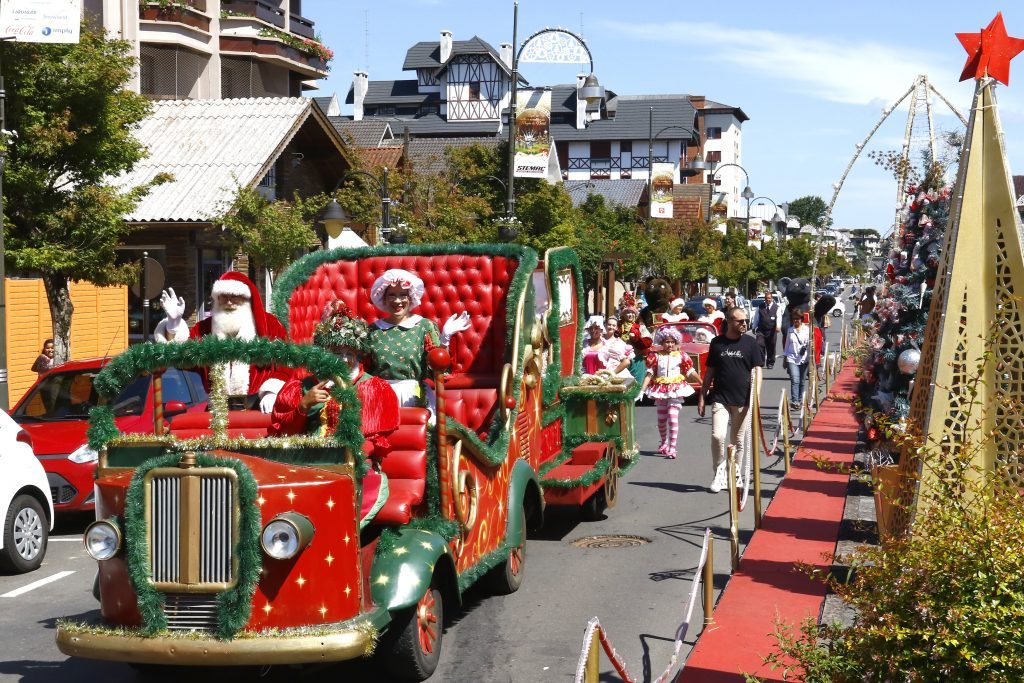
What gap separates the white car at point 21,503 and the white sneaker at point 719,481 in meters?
6.66

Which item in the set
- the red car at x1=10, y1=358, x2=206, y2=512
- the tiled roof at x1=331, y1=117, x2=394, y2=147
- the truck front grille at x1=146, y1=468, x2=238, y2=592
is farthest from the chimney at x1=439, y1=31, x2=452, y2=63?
the truck front grille at x1=146, y1=468, x2=238, y2=592

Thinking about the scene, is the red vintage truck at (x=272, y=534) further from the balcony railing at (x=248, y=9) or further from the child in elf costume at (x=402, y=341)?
the balcony railing at (x=248, y=9)

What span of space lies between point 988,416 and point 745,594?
2936 millimetres

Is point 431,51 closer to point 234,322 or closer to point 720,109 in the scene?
point 720,109

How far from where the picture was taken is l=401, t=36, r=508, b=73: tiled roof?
100375 millimetres

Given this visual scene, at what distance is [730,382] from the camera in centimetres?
1310

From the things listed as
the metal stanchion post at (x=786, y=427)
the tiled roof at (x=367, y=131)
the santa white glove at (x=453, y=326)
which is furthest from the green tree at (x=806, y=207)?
the santa white glove at (x=453, y=326)

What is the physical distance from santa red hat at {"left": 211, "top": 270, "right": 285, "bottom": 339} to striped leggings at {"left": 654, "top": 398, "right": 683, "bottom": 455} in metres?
7.45

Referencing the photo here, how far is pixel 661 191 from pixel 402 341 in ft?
136

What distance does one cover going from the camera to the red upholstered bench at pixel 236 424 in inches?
281

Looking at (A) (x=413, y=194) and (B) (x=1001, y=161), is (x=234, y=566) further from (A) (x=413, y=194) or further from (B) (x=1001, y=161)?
(A) (x=413, y=194)

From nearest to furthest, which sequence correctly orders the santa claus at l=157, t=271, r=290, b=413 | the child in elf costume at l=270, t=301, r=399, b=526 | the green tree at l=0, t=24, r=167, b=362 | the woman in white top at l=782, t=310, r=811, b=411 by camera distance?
1. the child in elf costume at l=270, t=301, r=399, b=526
2. the santa claus at l=157, t=271, r=290, b=413
3. the green tree at l=0, t=24, r=167, b=362
4. the woman in white top at l=782, t=310, r=811, b=411

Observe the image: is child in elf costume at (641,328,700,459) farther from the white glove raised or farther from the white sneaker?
the white glove raised

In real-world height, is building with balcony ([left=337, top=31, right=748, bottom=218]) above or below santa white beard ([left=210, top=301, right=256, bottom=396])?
above
